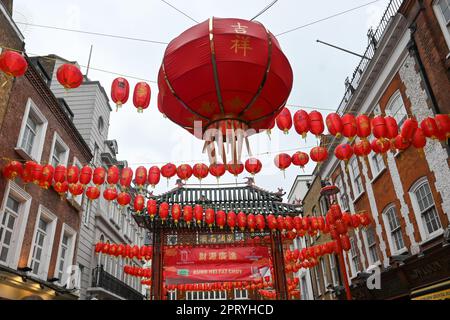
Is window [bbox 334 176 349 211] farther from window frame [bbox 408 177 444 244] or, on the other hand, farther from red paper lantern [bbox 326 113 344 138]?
red paper lantern [bbox 326 113 344 138]

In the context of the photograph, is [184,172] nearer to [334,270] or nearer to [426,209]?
[426,209]

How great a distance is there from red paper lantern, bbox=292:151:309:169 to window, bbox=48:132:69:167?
37.0ft

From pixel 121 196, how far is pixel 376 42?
11.9m

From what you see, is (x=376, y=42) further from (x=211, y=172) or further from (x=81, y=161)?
(x=81, y=161)

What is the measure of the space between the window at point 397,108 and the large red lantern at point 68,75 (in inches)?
434

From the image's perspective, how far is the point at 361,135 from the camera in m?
7.73

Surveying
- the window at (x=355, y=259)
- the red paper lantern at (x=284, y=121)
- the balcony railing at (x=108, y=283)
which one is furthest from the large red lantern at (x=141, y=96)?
the balcony railing at (x=108, y=283)

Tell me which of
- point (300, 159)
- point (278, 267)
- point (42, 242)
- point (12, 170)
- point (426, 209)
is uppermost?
point (12, 170)

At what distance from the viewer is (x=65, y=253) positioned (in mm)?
16359

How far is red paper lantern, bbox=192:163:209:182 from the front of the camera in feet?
31.2

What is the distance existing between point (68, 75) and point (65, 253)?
517 inches

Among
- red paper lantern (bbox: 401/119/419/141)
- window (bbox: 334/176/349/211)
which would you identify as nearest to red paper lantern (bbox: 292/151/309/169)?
red paper lantern (bbox: 401/119/419/141)

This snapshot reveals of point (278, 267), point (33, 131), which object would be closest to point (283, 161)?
point (278, 267)
